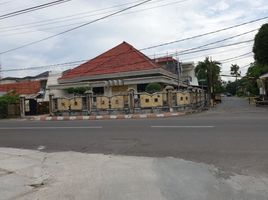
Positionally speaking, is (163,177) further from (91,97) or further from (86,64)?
(86,64)

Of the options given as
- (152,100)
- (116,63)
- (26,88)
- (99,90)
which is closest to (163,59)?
(116,63)

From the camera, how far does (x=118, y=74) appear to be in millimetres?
44781

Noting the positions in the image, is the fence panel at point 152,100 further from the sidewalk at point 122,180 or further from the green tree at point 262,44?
the sidewalk at point 122,180

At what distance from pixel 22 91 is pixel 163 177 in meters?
49.5

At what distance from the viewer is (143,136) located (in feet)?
47.5

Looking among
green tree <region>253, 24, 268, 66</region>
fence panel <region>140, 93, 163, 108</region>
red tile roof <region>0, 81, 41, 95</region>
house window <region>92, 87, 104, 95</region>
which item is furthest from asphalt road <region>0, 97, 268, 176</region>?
red tile roof <region>0, 81, 41, 95</region>

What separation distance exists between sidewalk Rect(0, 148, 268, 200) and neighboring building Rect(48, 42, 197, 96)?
106ft

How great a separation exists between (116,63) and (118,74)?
8.58ft

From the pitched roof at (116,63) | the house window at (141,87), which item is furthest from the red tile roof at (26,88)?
the house window at (141,87)

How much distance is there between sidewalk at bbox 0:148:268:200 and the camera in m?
6.96

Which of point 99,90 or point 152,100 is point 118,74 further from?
point 152,100

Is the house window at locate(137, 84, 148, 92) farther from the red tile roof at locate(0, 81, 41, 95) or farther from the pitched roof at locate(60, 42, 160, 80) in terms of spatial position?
the red tile roof at locate(0, 81, 41, 95)

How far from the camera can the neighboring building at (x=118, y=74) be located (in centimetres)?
4325

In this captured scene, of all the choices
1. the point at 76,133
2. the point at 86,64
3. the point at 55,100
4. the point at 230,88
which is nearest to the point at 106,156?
the point at 76,133
